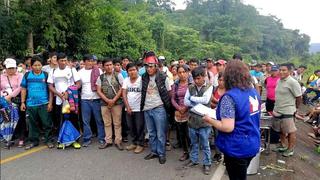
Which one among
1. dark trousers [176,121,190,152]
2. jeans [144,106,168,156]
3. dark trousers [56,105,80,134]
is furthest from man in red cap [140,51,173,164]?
dark trousers [56,105,80,134]

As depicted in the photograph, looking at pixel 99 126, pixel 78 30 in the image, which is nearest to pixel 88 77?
pixel 99 126

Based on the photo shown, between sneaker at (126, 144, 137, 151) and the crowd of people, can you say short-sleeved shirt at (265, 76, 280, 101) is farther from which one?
sneaker at (126, 144, 137, 151)

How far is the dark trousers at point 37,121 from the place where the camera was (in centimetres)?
687

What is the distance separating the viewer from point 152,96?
20.4 ft

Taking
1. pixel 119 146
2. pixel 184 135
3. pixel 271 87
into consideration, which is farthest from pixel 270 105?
pixel 119 146

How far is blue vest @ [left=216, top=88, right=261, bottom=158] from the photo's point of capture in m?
3.48

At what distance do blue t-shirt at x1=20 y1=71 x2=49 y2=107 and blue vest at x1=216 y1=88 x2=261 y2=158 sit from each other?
4.43 meters

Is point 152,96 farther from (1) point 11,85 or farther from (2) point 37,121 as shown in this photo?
(1) point 11,85

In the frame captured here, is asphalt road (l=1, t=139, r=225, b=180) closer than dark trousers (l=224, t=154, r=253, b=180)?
No

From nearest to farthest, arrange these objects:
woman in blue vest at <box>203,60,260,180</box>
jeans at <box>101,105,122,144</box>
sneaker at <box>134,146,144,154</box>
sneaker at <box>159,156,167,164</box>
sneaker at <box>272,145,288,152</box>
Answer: woman in blue vest at <box>203,60,260,180</box>, sneaker at <box>159,156,167,164</box>, sneaker at <box>134,146,144,154</box>, jeans at <box>101,105,122,144</box>, sneaker at <box>272,145,288,152</box>

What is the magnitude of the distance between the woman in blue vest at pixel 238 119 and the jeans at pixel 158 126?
256 cm

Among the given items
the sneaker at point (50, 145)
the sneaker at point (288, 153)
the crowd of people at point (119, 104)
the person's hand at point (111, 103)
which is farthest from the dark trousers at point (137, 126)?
the sneaker at point (288, 153)

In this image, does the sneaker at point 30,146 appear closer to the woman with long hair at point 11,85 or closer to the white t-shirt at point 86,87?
the woman with long hair at point 11,85

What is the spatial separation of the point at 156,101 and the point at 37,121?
2.65m
